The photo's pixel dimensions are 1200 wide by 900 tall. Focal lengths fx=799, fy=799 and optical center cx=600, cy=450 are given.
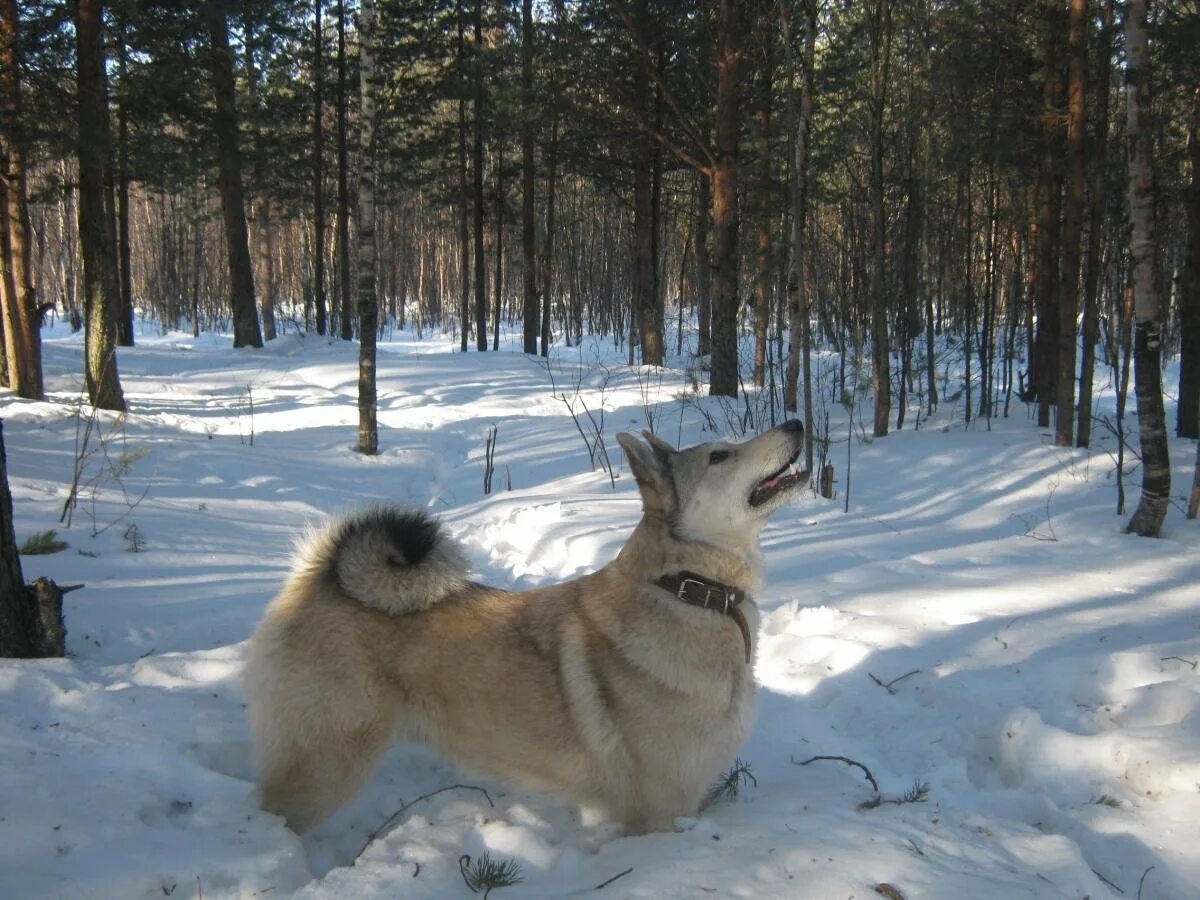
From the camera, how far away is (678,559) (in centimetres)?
334

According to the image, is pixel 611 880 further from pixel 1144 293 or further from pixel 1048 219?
pixel 1048 219

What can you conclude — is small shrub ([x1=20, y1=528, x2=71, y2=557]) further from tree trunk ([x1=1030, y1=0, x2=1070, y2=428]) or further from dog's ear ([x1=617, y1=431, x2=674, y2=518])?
tree trunk ([x1=1030, y1=0, x2=1070, y2=428])

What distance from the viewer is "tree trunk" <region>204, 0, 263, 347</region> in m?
19.0

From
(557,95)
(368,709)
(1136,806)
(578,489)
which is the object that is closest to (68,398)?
(578,489)

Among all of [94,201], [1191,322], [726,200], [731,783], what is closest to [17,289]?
[94,201]

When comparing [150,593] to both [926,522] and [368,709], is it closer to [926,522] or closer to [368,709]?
[368,709]

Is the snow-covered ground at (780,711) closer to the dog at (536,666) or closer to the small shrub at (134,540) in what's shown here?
the small shrub at (134,540)

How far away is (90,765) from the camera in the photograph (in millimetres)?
2959

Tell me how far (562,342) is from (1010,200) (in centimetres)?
2339

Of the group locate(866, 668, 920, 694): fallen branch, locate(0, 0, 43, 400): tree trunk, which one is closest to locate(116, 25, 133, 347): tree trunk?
locate(0, 0, 43, 400): tree trunk

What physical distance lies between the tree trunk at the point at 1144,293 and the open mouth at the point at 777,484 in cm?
473

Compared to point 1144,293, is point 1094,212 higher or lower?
higher

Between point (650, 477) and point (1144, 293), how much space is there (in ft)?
18.6

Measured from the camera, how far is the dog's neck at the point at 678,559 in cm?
334
